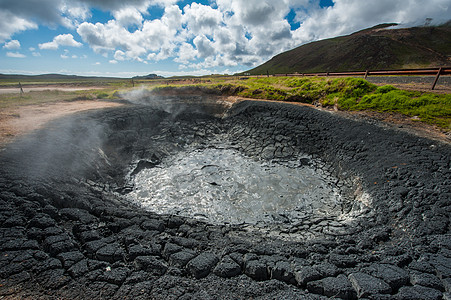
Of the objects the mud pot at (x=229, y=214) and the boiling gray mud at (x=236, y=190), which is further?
the boiling gray mud at (x=236, y=190)

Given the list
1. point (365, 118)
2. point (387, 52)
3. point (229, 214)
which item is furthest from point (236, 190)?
point (387, 52)

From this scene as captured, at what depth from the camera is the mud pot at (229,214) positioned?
13.1 feet

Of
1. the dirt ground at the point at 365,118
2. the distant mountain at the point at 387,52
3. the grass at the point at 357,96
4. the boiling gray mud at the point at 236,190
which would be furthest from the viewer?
the distant mountain at the point at 387,52

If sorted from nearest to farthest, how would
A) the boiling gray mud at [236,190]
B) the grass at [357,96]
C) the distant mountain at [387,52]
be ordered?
the boiling gray mud at [236,190] → the grass at [357,96] → the distant mountain at [387,52]

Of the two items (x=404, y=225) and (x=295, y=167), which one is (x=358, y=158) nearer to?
(x=295, y=167)

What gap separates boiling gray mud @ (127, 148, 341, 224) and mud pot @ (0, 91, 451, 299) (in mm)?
85

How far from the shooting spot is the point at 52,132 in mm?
11812

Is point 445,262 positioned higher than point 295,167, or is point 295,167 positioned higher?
point 445,262

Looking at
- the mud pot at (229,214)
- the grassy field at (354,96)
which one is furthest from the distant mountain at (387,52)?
the mud pot at (229,214)

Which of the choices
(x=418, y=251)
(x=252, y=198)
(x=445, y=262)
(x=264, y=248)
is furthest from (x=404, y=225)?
(x=252, y=198)

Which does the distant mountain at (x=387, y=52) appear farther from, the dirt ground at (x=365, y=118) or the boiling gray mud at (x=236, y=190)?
the boiling gray mud at (x=236, y=190)

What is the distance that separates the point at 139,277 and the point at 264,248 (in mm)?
2984

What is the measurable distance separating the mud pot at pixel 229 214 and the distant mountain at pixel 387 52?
6517cm

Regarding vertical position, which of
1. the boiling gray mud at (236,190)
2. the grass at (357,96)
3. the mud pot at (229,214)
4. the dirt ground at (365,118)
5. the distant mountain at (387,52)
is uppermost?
the distant mountain at (387,52)
